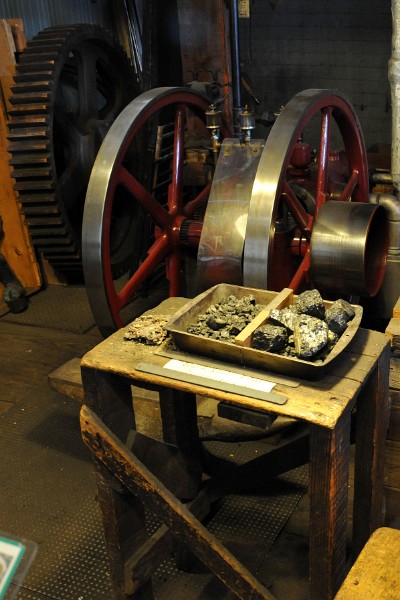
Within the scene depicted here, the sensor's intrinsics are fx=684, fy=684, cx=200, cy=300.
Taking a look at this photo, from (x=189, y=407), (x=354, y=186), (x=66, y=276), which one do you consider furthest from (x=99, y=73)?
(x=189, y=407)

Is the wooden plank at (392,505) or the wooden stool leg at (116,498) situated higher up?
the wooden stool leg at (116,498)

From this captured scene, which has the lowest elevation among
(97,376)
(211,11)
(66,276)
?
(66,276)

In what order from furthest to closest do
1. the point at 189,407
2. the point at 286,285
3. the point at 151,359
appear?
the point at 286,285, the point at 189,407, the point at 151,359

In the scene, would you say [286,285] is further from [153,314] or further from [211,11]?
[211,11]

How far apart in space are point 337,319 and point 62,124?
276 centimetres

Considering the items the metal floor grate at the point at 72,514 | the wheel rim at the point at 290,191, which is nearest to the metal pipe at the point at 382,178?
the wheel rim at the point at 290,191

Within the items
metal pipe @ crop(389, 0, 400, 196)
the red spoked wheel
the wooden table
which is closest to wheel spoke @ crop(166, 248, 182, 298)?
the red spoked wheel

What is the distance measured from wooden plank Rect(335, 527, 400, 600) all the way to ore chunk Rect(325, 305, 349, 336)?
16.6 inches

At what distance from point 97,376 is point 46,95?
2318 mm

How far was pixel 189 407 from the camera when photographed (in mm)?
1934

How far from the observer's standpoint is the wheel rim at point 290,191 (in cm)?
229

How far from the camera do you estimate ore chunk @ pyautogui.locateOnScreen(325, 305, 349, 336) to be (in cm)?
145

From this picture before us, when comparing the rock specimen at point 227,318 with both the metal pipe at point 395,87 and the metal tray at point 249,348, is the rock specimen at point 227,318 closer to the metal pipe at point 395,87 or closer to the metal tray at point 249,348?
the metal tray at point 249,348

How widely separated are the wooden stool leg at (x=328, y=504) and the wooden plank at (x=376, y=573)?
138 mm
